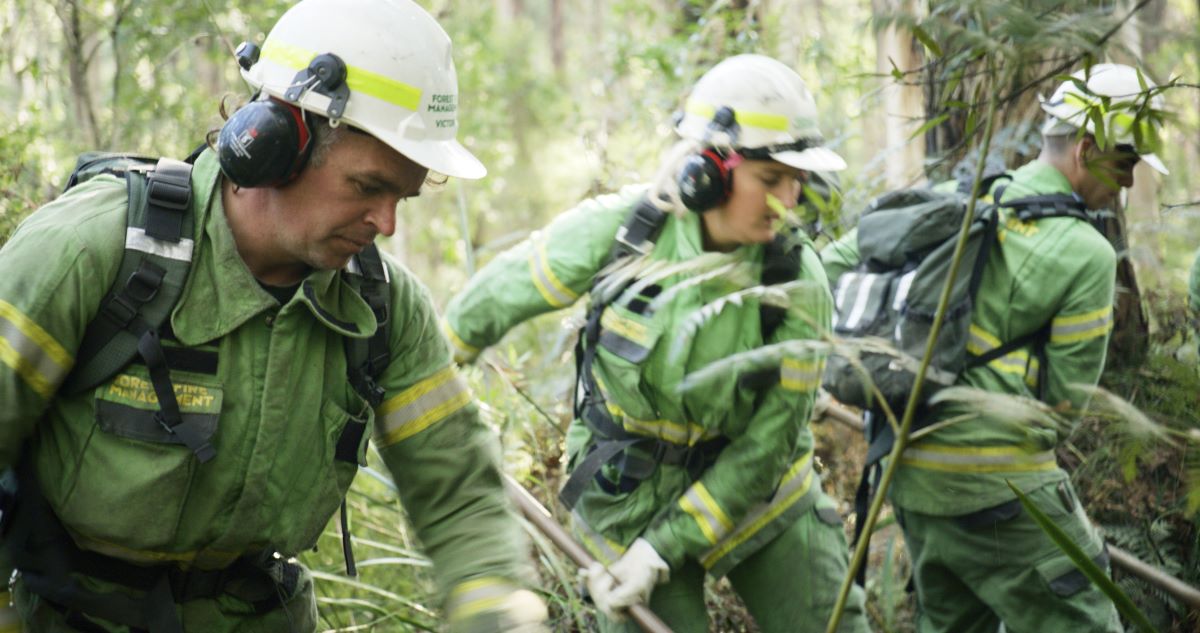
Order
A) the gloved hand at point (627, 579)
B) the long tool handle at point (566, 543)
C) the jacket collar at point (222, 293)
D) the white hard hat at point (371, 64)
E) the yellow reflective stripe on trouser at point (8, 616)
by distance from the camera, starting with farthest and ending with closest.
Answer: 1. the gloved hand at point (627, 579)
2. the long tool handle at point (566, 543)
3. the white hard hat at point (371, 64)
4. the jacket collar at point (222, 293)
5. the yellow reflective stripe on trouser at point (8, 616)

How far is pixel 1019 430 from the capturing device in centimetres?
391

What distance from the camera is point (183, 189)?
2.27 metres

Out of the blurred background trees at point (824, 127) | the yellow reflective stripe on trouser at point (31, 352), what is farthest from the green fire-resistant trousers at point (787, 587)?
the yellow reflective stripe on trouser at point (31, 352)

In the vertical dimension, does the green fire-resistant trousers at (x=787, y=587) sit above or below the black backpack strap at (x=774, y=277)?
below

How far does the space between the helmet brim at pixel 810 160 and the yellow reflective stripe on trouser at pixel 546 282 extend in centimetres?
79

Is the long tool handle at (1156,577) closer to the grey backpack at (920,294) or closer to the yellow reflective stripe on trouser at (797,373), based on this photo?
the grey backpack at (920,294)

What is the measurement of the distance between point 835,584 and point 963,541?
762 millimetres

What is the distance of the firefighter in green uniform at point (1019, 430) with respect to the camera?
4008 mm

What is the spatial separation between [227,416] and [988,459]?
2878 mm

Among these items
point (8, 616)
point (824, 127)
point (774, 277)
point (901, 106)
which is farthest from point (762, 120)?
point (824, 127)

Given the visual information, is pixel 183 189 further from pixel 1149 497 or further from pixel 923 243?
pixel 1149 497

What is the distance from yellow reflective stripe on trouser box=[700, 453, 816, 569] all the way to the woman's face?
85 cm

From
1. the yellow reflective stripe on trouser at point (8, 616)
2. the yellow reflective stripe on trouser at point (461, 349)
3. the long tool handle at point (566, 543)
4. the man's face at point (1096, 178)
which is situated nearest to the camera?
the yellow reflective stripe on trouser at point (8, 616)

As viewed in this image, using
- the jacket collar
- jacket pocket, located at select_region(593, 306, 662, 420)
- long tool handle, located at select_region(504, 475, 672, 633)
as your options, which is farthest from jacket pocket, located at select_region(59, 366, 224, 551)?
jacket pocket, located at select_region(593, 306, 662, 420)
